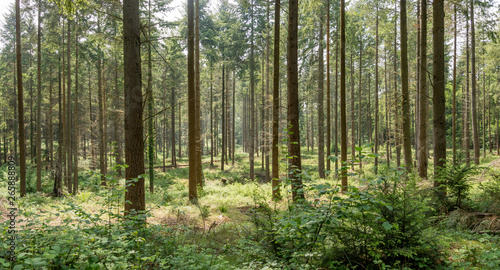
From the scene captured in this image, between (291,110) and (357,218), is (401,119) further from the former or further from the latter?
(357,218)

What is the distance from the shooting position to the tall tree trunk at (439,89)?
6398mm

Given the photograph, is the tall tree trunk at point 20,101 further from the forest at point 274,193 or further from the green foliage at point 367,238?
the green foliage at point 367,238

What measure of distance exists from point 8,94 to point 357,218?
34.4 m

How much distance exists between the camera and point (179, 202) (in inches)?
390

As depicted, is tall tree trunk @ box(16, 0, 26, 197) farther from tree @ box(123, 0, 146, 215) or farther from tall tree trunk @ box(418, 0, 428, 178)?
tall tree trunk @ box(418, 0, 428, 178)

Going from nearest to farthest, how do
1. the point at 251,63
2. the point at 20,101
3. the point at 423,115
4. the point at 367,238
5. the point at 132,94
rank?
the point at 367,238 < the point at 132,94 < the point at 423,115 < the point at 20,101 < the point at 251,63

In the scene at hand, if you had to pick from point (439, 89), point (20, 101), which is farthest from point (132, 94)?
point (20, 101)

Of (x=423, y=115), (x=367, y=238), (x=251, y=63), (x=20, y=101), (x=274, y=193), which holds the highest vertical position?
(x=251, y=63)

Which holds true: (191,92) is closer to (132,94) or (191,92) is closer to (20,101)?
(132,94)

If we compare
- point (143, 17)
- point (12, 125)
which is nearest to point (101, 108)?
point (143, 17)

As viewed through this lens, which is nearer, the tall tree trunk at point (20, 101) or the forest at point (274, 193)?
the forest at point (274, 193)

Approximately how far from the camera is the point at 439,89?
6414 millimetres

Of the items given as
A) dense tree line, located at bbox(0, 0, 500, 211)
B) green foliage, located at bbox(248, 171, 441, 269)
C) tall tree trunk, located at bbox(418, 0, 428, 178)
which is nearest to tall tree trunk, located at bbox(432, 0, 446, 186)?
dense tree line, located at bbox(0, 0, 500, 211)

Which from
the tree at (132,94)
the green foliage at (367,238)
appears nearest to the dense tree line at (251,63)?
the tree at (132,94)
